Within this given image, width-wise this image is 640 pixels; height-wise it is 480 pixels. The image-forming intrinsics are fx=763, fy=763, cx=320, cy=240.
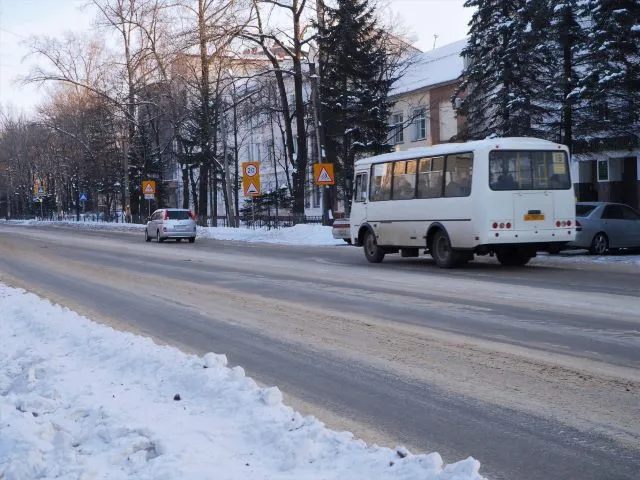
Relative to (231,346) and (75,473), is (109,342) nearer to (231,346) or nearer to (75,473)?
(231,346)

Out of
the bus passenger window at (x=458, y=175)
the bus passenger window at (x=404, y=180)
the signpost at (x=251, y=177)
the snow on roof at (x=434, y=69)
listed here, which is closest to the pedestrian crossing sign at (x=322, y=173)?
the signpost at (x=251, y=177)

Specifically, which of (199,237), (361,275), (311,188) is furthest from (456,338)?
(311,188)

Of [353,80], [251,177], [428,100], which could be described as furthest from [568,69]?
[428,100]

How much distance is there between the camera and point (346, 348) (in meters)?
8.61

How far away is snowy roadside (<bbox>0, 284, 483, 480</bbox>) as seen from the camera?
4.38m

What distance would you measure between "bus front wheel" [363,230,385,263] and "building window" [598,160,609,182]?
18.7 meters

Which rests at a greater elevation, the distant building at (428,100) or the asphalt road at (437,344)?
the distant building at (428,100)

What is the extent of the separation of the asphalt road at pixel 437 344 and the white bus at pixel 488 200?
730 millimetres

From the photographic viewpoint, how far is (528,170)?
17.9 m

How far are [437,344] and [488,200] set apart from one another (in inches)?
362

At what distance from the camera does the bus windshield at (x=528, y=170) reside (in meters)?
17.5

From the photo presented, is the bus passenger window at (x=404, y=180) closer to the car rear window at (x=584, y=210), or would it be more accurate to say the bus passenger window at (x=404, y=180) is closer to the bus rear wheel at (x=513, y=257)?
the bus rear wheel at (x=513, y=257)

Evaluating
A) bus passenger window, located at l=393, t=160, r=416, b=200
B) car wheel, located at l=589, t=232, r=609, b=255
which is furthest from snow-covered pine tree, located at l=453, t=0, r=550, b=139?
bus passenger window, located at l=393, t=160, r=416, b=200

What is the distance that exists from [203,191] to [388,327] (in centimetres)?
4205
